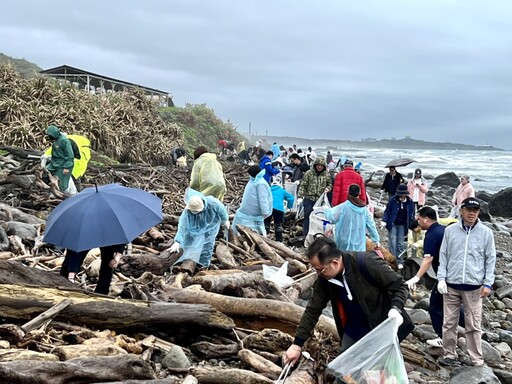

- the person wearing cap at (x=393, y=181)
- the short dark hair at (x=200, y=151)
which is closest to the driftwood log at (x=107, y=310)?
the short dark hair at (x=200, y=151)

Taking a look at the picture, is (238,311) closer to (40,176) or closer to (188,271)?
(188,271)

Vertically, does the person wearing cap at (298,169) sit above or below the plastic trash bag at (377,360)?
above

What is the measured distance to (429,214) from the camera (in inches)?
234

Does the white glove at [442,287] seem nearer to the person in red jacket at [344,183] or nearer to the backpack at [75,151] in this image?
the person in red jacket at [344,183]

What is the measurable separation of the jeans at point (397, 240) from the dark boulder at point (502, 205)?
44.2 feet

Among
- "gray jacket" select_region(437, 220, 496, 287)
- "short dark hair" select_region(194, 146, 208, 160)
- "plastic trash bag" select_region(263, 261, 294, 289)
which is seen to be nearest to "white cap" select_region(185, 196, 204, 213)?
"plastic trash bag" select_region(263, 261, 294, 289)

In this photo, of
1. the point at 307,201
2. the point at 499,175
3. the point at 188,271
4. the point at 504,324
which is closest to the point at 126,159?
the point at 307,201

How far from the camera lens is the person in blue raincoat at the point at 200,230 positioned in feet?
24.3

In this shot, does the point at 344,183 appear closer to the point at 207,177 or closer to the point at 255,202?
the point at 255,202

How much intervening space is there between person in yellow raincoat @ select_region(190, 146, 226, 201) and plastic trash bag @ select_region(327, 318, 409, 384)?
5.56m

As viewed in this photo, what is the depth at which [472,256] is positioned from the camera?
206 inches

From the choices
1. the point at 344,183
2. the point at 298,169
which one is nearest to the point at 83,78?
the point at 298,169

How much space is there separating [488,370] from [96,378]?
12.6 feet

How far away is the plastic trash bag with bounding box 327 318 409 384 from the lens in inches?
128
